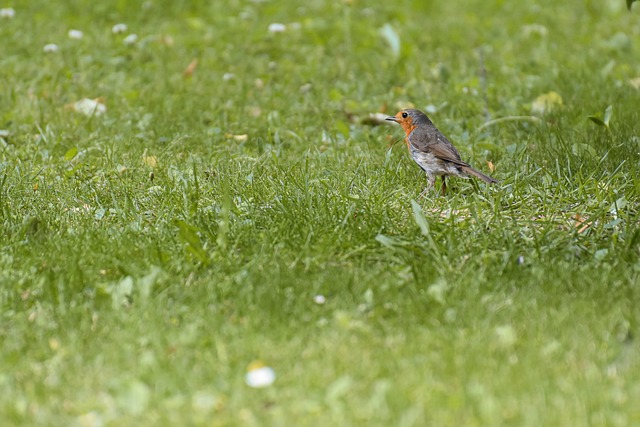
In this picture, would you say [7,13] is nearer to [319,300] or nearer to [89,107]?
[89,107]

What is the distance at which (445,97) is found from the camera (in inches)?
284

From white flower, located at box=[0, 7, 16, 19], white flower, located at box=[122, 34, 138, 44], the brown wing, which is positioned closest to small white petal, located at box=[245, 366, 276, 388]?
the brown wing

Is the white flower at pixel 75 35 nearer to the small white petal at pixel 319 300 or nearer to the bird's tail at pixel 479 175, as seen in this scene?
the bird's tail at pixel 479 175

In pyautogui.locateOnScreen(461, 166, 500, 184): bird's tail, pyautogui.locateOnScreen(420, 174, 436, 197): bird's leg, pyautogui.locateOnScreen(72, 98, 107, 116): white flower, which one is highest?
pyautogui.locateOnScreen(461, 166, 500, 184): bird's tail

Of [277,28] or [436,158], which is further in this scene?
[277,28]

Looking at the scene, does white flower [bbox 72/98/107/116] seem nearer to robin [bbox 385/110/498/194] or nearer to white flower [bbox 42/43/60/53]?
white flower [bbox 42/43/60/53]

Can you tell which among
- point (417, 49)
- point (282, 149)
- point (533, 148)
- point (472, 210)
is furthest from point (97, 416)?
point (417, 49)

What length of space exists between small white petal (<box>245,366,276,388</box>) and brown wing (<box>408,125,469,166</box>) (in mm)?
2302

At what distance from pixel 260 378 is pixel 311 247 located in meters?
1.21

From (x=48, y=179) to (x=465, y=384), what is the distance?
10.8ft

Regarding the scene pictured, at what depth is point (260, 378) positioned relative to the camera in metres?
3.07

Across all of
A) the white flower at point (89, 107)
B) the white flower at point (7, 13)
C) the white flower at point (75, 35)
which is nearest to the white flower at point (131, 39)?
the white flower at point (75, 35)

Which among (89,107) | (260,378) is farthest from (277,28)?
(260,378)

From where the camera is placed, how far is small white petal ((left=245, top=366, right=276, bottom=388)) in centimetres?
306
